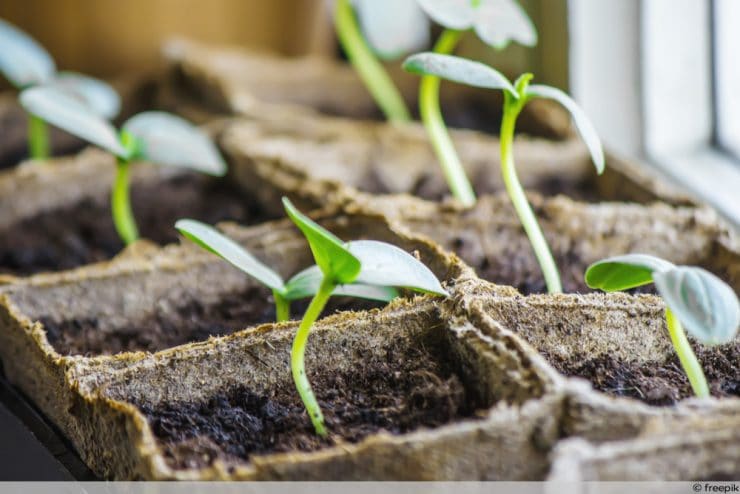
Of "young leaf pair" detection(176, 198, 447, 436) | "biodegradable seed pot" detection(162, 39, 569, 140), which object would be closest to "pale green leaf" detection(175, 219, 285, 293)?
"young leaf pair" detection(176, 198, 447, 436)

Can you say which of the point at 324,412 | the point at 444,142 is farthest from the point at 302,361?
the point at 444,142

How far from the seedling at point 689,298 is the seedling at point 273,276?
0.26m

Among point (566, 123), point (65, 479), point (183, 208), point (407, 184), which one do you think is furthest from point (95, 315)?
point (566, 123)

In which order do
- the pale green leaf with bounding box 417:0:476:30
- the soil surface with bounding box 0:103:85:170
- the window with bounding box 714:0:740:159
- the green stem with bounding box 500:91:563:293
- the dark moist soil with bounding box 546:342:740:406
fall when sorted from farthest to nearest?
the soil surface with bounding box 0:103:85:170
the window with bounding box 714:0:740:159
the pale green leaf with bounding box 417:0:476:30
the green stem with bounding box 500:91:563:293
the dark moist soil with bounding box 546:342:740:406

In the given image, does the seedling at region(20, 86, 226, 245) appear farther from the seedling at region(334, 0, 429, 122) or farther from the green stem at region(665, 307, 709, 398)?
the green stem at region(665, 307, 709, 398)

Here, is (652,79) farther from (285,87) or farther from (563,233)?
(285,87)

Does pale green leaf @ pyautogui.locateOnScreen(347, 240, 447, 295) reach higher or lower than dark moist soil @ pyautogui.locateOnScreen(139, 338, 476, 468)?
higher

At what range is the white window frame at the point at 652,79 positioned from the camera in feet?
6.45

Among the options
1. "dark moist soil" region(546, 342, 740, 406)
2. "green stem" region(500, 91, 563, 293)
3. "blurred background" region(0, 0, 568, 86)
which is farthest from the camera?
"blurred background" region(0, 0, 568, 86)

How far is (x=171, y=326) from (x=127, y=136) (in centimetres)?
35

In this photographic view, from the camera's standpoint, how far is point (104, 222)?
185 centimetres

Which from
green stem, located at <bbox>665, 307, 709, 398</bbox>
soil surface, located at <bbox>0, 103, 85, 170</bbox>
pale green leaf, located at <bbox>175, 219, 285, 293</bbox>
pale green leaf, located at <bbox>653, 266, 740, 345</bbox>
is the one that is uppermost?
pale green leaf, located at <bbox>653, 266, 740, 345</bbox>

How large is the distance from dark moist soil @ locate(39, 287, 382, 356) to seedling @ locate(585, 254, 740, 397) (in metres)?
0.35

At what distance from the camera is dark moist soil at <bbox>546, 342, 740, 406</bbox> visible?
41.0 inches
